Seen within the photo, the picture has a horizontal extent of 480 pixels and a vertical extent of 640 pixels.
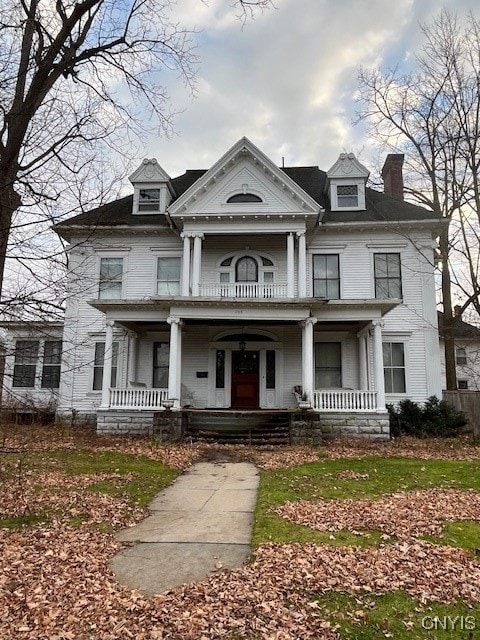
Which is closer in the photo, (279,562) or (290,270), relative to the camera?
(279,562)

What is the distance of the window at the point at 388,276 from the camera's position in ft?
58.5

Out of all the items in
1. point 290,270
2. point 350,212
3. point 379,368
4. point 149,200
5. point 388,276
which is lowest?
point 379,368

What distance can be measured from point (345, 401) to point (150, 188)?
461 inches

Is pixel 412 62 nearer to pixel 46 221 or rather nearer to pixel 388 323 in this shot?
pixel 388 323

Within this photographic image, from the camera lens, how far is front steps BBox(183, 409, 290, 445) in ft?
46.8

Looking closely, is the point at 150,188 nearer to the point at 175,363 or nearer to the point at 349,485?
the point at 175,363

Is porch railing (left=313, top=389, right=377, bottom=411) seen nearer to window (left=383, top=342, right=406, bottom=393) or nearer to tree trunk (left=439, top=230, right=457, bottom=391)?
window (left=383, top=342, right=406, bottom=393)

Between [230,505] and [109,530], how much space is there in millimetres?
2075

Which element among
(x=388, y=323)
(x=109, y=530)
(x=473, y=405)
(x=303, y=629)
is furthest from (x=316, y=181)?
(x=303, y=629)

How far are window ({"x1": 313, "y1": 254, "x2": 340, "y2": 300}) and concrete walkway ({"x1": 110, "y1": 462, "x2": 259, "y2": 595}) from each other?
1015 cm

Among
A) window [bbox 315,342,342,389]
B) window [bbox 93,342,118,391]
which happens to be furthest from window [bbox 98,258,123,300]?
window [bbox 315,342,342,389]

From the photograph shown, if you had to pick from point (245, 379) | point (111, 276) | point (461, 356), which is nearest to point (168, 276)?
point (111, 276)

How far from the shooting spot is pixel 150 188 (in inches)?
759

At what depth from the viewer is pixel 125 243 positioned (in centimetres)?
1858
